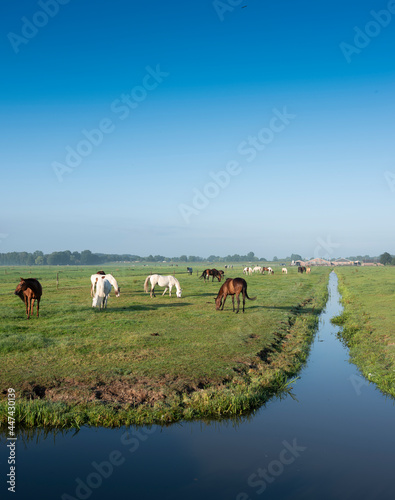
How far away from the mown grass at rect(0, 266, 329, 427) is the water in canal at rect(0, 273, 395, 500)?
55cm

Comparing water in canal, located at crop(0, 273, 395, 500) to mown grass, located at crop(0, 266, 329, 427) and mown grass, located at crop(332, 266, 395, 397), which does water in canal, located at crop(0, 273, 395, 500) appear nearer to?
mown grass, located at crop(0, 266, 329, 427)

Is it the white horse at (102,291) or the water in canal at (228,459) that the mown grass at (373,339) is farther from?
the white horse at (102,291)

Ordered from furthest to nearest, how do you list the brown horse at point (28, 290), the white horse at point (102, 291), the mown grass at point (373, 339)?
the white horse at point (102, 291), the brown horse at point (28, 290), the mown grass at point (373, 339)

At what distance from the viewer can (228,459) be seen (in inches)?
259

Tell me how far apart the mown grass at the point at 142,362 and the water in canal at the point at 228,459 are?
55 centimetres

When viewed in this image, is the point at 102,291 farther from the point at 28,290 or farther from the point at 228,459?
the point at 228,459

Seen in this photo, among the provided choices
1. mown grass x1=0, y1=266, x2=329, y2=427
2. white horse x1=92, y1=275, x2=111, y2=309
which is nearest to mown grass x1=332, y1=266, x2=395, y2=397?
mown grass x1=0, y1=266, x2=329, y2=427

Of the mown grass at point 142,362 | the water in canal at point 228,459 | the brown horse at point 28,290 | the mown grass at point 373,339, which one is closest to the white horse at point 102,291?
the mown grass at point 142,362

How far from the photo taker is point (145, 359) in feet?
37.4

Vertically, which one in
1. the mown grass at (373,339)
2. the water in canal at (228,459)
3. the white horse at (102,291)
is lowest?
the water in canal at (228,459)

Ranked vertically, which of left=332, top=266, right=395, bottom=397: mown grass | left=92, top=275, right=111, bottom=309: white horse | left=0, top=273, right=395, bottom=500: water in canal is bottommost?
left=0, top=273, right=395, bottom=500: water in canal

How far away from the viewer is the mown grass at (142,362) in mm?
8141

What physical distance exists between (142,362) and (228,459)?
502 centimetres

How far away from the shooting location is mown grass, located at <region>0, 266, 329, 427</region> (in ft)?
26.7
